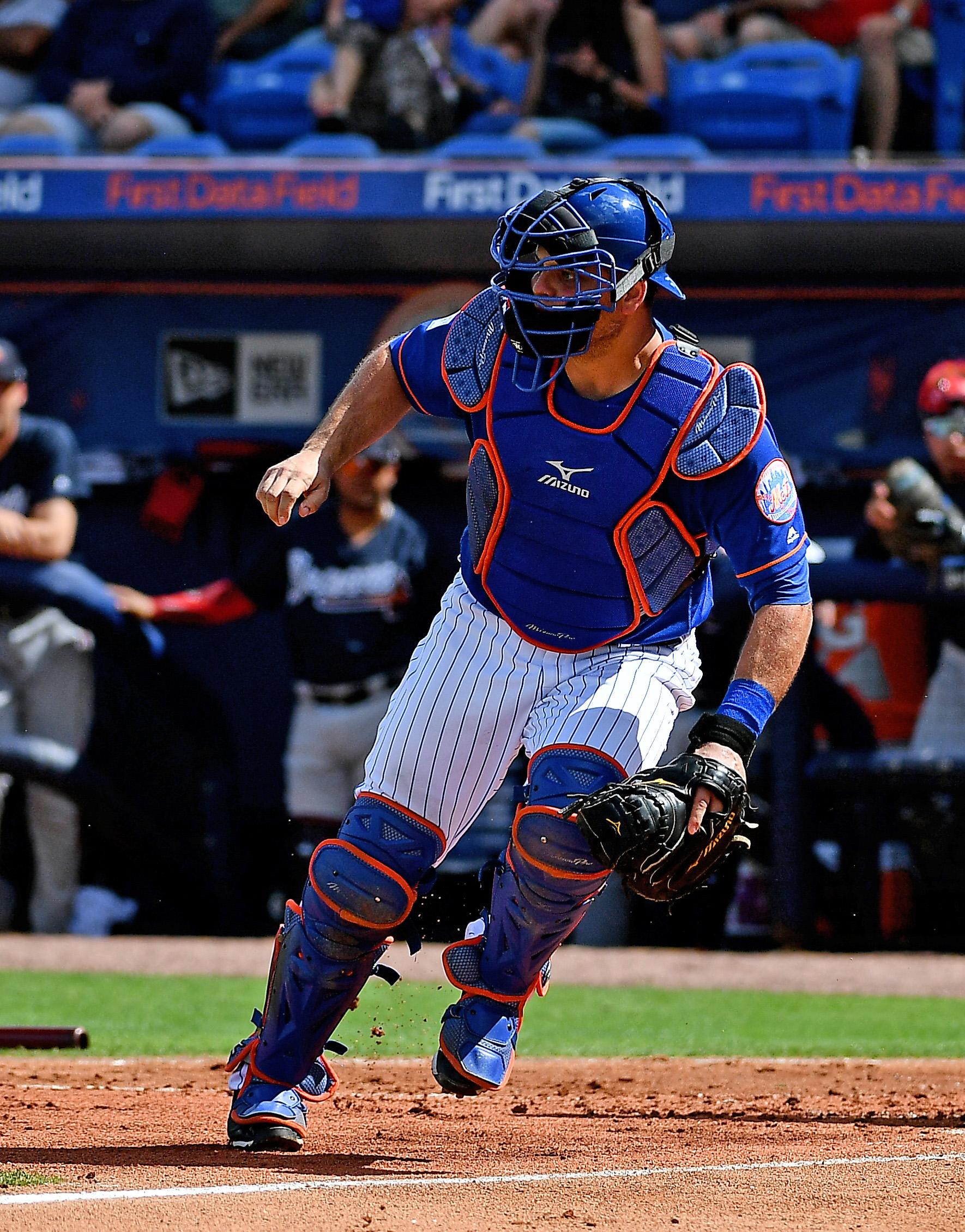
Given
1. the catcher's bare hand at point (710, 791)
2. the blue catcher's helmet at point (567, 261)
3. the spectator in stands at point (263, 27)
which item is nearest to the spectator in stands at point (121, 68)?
the spectator in stands at point (263, 27)

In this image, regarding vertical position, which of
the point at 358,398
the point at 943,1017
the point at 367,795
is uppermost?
the point at 358,398

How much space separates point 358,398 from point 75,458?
11.7ft

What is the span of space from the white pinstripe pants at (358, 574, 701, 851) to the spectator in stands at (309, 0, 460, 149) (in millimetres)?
4715

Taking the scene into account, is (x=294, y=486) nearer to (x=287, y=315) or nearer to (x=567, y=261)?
(x=567, y=261)

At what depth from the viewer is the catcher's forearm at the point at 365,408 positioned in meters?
3.29

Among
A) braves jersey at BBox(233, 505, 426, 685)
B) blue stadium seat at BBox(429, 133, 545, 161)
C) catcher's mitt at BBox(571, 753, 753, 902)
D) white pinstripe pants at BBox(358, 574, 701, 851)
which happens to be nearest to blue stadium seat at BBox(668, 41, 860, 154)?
blue stadium seat at BBox(429, 133, 545, 161)

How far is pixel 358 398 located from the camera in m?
3.34

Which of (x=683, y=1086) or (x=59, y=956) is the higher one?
(x=683, y=1086)

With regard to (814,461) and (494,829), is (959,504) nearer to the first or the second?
(814,461)

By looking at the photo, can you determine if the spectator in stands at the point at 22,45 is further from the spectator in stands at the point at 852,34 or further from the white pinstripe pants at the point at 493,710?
the white pinstripe pants at the point at 493,710

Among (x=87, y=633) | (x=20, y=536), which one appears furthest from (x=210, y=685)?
(x=20, y=536)

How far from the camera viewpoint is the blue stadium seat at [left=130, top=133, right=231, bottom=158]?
7.42 meters

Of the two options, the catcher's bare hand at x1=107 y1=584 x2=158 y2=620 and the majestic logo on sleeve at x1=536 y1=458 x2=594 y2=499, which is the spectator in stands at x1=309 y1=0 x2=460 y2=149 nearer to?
the catcher's bare hand at x1=107 y1=584 x2=158 y2=620

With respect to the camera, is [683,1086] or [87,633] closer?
[683,1086]
